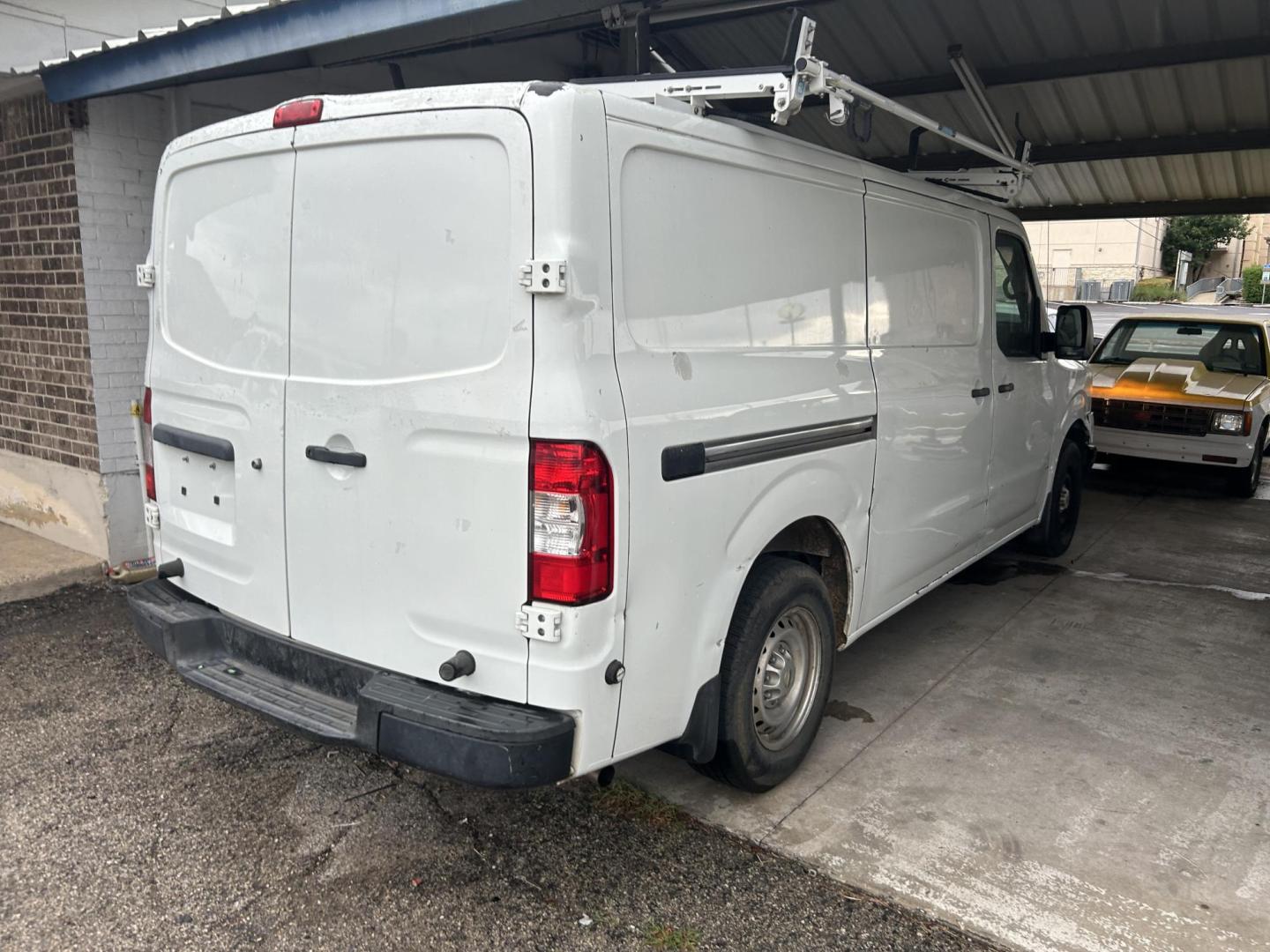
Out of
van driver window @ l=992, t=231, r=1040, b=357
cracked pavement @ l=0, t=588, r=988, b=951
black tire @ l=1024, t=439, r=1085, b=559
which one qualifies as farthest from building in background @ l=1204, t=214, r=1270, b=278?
cracked pavement @ l=0, t=588, r=988, b=951

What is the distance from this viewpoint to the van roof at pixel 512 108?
2.65 m

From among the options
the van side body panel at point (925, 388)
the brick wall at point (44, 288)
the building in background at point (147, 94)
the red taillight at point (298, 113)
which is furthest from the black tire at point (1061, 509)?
the brick wall at point (44, 288)

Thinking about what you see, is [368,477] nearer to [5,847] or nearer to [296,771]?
[296,771]

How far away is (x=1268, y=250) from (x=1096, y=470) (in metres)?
57.9

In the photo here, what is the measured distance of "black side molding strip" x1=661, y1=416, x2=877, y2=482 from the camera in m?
2.89

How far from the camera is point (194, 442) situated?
137 inches

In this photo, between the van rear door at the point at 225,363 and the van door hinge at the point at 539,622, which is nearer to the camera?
the van door hinge at the point at 539,622

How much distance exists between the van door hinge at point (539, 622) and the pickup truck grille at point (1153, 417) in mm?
8561

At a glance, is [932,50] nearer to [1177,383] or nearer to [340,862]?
[1177,383]

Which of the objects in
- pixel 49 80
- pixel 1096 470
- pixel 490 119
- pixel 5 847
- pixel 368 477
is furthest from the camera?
pixel 1096 470

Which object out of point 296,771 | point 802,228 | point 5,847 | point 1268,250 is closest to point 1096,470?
point 802,228

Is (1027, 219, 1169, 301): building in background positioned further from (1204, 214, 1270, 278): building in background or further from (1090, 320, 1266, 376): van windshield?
(1090, 320, 1266, 376): van windshield

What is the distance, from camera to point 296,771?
3.87m

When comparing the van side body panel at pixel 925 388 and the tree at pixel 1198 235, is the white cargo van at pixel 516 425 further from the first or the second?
the tree at pixel 1198 235
